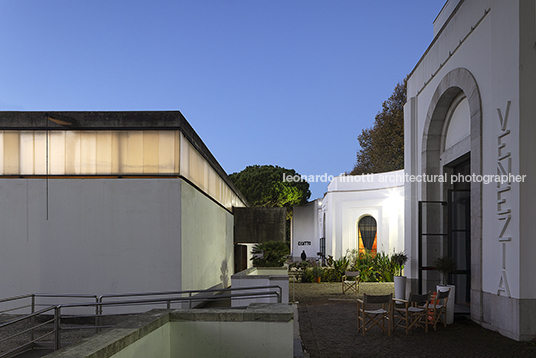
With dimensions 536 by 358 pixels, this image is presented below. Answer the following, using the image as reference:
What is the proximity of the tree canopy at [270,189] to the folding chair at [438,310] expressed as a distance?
123ft

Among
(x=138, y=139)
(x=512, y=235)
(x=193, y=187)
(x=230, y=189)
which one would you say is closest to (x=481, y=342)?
(x=512, y=235)

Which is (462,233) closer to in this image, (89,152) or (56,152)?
(89,152)

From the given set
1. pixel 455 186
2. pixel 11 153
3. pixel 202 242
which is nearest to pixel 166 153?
pixel 202 242

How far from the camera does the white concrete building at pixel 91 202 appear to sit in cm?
1123

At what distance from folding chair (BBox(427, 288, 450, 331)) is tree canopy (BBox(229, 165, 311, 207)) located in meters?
37.4

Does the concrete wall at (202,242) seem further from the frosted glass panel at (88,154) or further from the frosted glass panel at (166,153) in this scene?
the frosted glass panel at (88,154)

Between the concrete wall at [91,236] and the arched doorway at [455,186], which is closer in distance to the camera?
the arched doorway at [455,186]

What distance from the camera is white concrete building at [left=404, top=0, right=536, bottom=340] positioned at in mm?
8328

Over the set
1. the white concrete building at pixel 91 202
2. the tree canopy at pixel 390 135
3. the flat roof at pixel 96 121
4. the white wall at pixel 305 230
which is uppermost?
the tree canopy at pixel 390 135

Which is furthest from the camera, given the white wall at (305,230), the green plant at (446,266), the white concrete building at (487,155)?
the white wall at (305,230)

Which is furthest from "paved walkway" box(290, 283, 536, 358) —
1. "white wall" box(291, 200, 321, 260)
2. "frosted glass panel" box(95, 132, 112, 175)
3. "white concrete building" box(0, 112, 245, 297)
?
"white wall" box(291, 200, 321, 260)

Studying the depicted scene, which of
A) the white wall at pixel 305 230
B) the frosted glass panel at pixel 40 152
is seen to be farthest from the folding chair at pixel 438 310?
the white wall at pixel 305 230

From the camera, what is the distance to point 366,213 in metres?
30.1

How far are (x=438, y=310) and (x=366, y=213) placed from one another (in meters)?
20.6
